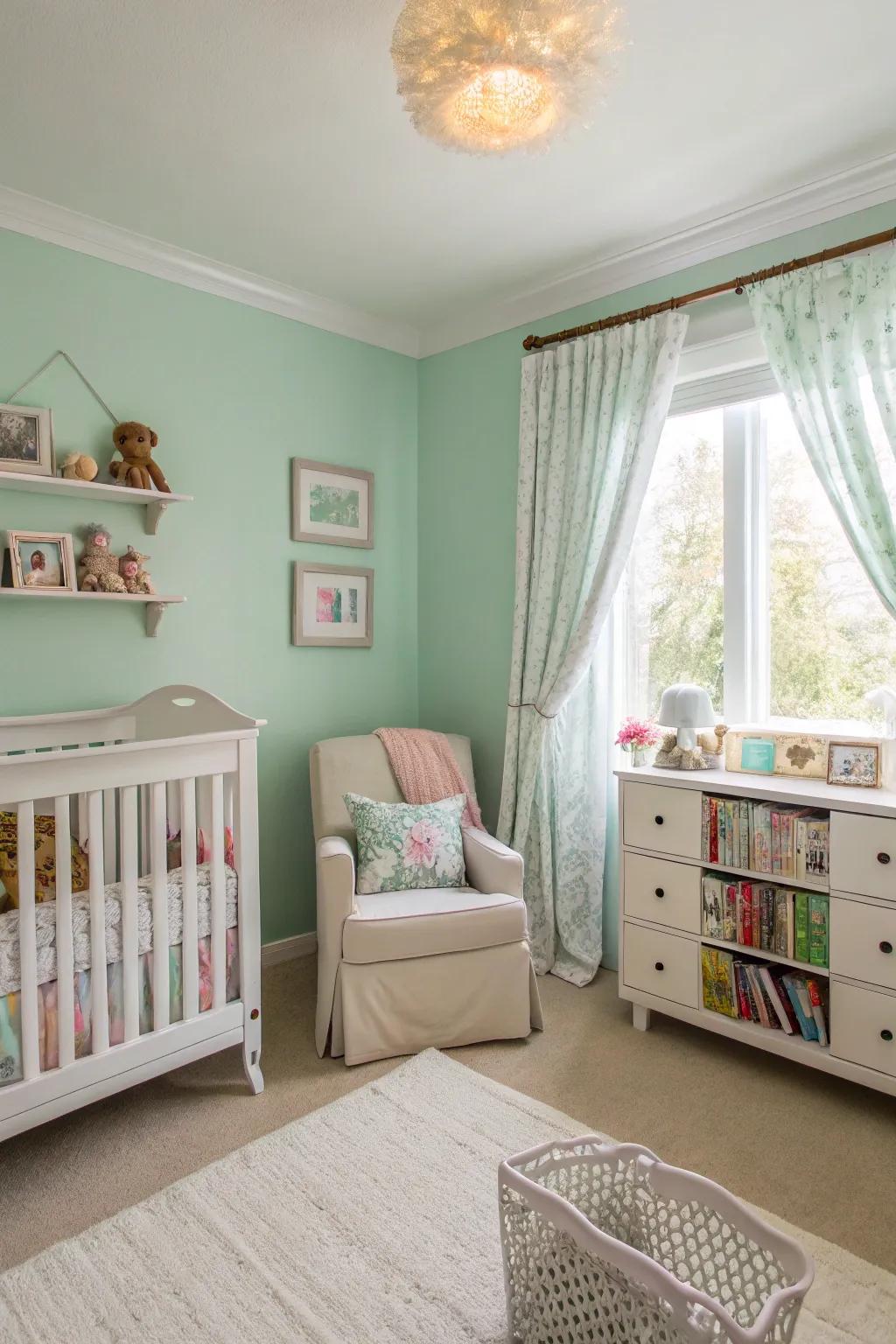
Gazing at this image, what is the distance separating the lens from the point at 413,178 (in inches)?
93.4

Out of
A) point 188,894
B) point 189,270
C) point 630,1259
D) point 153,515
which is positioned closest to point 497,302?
point 189,270

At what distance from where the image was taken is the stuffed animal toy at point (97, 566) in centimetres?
258

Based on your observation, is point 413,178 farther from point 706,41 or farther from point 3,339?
point 3,339

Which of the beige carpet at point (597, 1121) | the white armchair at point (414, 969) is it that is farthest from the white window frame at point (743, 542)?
the beige carpet at point (597, 1121)

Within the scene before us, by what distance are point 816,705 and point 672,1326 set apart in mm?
1896

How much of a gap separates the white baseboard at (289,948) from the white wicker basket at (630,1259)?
74.8 inches

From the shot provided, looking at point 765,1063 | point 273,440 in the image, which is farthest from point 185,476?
point 765,1063

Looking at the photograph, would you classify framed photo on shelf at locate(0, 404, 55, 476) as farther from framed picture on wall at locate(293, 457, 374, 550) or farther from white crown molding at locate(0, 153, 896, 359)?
framed picture on wall at locate(293, 457, 374, 550)

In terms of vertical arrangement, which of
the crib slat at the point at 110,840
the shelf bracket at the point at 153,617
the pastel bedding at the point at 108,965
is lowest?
the pastel bedding at the point at 108,965

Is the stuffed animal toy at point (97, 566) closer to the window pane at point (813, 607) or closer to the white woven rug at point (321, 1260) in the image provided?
the white woven rug at point (321, 1260)

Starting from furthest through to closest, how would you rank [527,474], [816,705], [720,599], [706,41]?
1. [527,474]
2. [720,599]
3. [816,705]
4. [706,41]

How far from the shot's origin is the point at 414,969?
2.40 m

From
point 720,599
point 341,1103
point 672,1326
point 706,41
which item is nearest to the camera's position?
point 672,1326

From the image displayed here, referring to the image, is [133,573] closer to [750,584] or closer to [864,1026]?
[750,584]
